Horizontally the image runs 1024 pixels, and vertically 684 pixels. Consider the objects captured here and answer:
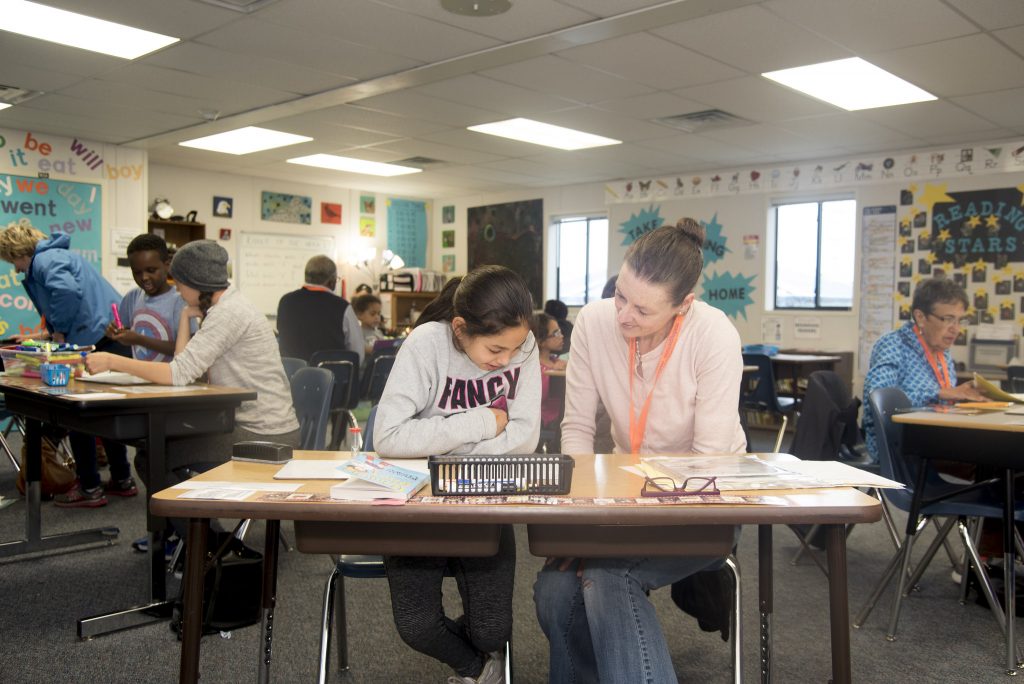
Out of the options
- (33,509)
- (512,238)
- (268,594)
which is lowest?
(33,509)

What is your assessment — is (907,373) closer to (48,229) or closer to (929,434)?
(929,434)

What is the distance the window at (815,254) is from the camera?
7.60 m

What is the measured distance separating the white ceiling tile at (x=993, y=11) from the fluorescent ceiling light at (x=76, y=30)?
12.6ft

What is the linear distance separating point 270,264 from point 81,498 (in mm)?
5185

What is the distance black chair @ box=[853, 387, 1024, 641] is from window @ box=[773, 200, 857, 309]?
498 cm

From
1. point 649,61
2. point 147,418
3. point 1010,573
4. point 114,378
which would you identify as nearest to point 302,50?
point 649,61

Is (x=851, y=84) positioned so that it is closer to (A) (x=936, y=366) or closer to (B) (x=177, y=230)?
(A) (x=936, y=366)

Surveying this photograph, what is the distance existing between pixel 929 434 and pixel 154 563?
8.20 ft

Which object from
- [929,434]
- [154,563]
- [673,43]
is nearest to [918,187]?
[673,43]

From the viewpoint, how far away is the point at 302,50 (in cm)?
456

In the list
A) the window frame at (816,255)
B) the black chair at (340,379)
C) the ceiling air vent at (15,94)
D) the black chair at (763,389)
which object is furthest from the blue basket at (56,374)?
the window frame at (816,255)

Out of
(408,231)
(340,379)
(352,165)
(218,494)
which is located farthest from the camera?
(408,231)

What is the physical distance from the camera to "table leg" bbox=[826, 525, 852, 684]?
1572mm

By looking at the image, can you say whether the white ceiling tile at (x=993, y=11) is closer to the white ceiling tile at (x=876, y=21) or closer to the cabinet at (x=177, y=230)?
the white ceiling tile at (x=876, y=21)
